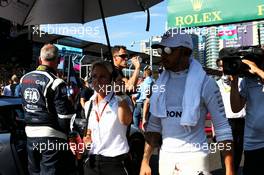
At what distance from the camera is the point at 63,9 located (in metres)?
4.32

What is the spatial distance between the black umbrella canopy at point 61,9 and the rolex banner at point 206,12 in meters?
5.55

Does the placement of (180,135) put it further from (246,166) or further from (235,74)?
(246,166)

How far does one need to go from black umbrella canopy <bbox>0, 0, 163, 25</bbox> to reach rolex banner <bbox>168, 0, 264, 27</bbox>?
555 centimetres

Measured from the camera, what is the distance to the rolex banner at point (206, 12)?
9.74 meters

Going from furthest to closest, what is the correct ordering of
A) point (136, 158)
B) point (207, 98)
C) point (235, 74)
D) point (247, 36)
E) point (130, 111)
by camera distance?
point (247, 36), point (136, 158), point (130, 111), point (235, 74), point (207, 98)

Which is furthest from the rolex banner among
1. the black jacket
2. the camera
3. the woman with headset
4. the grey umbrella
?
the woman with headset

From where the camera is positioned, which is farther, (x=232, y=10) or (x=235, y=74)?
(x=232, y=10)

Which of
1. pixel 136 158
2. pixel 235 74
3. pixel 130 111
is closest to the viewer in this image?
pixel 235 74

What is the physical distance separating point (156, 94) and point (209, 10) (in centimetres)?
739

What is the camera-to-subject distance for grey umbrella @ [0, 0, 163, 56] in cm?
401

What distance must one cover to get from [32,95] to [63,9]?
0.92 meters

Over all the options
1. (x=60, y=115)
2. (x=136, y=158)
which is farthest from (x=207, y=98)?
(x=136, y=158)

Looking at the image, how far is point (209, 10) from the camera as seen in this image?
33.0 feet

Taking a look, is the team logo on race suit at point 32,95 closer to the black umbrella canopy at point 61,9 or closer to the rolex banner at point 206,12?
the black umbrella canopy at point 61,9
